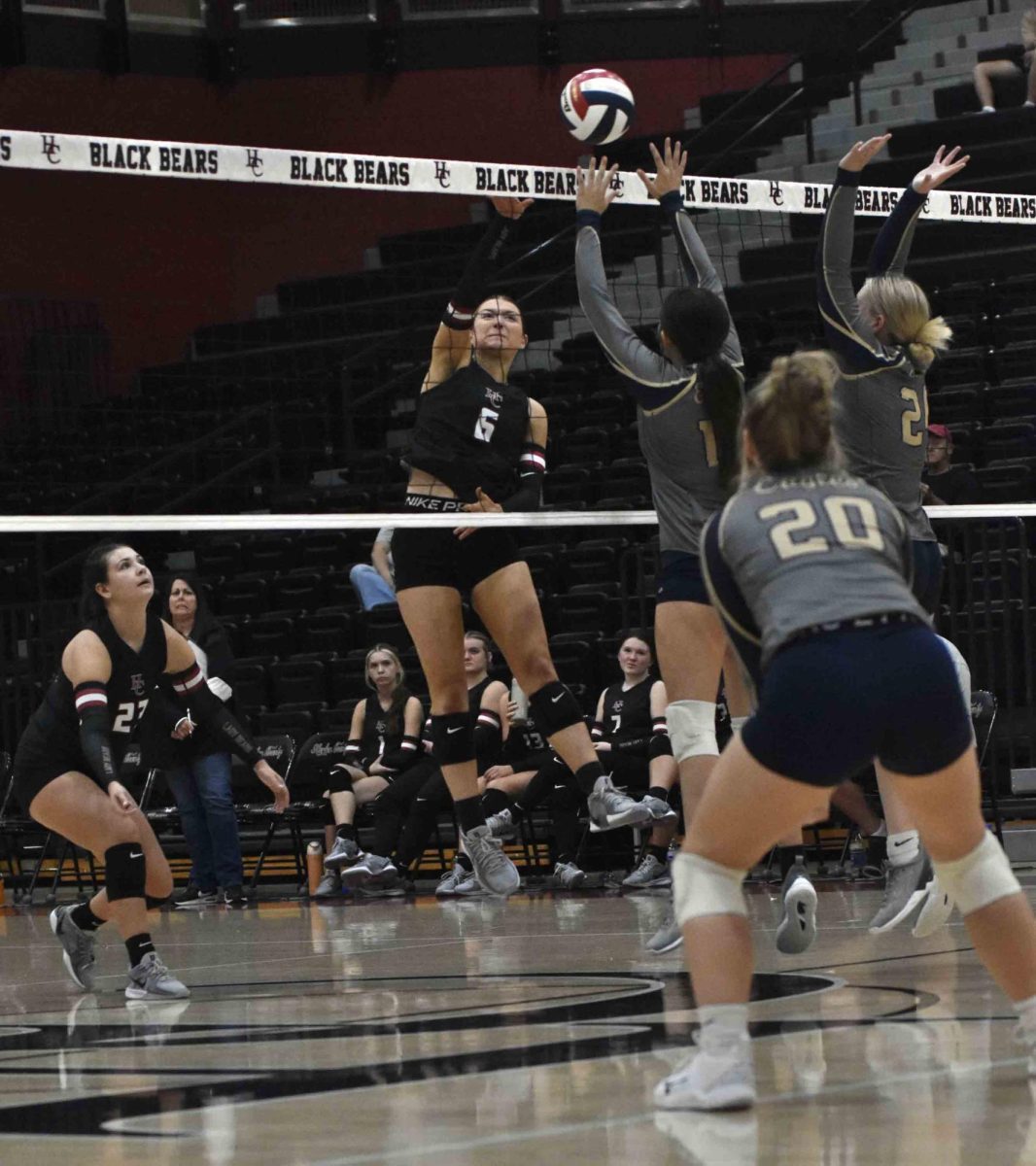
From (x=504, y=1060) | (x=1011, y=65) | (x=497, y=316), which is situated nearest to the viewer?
(x=504, y=1060)

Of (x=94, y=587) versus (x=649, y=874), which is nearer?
(x=94, y=587)

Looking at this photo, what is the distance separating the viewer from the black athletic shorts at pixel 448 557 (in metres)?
7.08

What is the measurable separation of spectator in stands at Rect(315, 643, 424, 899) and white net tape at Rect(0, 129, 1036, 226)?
133 inches

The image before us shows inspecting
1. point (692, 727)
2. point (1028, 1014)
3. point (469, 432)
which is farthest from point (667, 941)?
point (1028, 1014)

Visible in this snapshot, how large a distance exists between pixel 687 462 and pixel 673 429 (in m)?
0.11

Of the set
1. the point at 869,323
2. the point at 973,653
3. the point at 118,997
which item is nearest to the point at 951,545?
the point at 973,653

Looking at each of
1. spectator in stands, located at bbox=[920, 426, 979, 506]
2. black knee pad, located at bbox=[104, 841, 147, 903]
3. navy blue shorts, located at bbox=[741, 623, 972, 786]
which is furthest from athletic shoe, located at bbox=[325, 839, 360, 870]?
navy blue shorts, located at bbox=[741, 623, 972, 786]

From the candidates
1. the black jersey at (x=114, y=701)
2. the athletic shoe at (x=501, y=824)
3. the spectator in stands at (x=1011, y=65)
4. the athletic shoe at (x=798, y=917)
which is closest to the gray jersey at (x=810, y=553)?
the athletic shoe at (x=798, y=917)

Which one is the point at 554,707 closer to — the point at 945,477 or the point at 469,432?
the point at 469,432

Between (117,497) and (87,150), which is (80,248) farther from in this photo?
(87,150)

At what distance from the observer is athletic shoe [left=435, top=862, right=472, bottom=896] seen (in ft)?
34.8

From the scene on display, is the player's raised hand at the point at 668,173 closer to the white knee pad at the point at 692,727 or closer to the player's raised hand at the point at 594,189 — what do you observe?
the player's raised hand at the point at 594,189

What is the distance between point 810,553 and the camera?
353 cm

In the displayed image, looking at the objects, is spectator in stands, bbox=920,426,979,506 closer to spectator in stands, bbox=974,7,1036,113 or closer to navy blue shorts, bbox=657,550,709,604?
navy blue shorts, bbox=657,550,709,604
